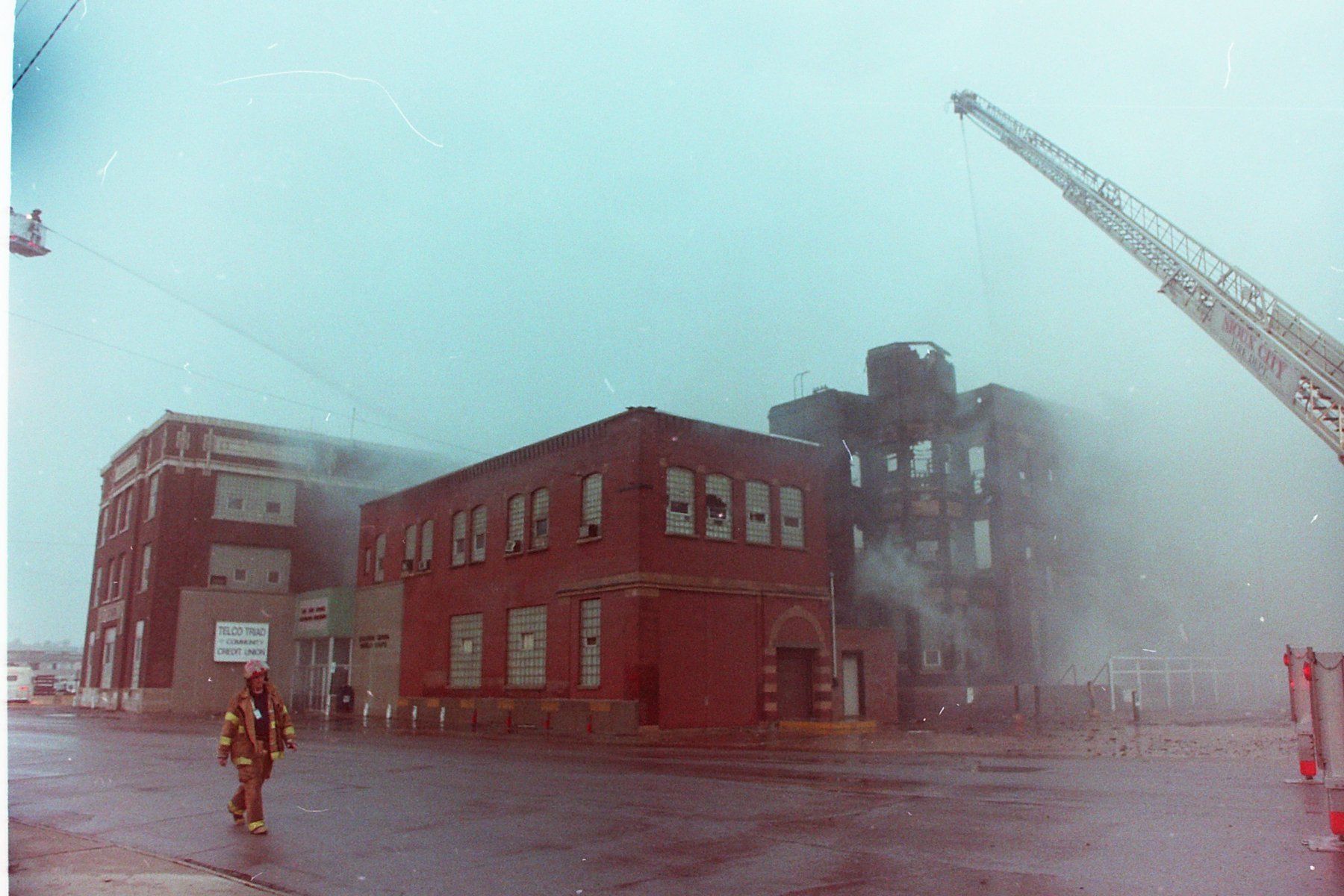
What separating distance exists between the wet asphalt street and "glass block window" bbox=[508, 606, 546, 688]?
607 inches

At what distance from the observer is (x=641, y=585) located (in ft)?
95.3

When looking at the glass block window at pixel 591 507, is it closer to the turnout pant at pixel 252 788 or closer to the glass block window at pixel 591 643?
the glass block window at pixel 591 643

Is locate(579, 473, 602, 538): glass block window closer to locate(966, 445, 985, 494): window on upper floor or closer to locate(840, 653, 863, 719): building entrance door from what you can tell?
locate(840, 653, 863, 719): building entrance door

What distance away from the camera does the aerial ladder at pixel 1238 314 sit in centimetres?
2636

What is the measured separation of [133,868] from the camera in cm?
799

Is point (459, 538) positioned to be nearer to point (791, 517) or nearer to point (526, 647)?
point (526, 647)

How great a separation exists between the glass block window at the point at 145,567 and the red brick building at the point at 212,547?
113 millimetres

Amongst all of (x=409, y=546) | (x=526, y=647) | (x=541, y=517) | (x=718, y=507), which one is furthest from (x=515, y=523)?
(x=409, y=546)

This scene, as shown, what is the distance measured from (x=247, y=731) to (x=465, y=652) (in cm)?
2778

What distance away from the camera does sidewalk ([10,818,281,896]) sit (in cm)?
718

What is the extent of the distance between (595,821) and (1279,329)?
25396 millimetres

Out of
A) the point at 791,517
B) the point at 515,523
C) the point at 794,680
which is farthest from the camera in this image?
the point at 515,523

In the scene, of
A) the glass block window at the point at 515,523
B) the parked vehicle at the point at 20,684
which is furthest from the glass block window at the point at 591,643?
the parked vehicle at the point at 20,684

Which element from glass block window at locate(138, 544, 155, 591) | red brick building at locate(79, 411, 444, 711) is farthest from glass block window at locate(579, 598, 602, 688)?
glass block window at locate(138, 544, 155, 591)
